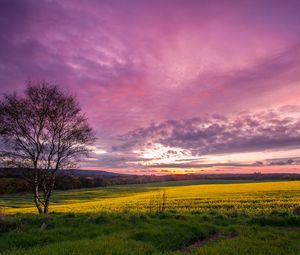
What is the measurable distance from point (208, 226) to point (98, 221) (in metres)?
6.46

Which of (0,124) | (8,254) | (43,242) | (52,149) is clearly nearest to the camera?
(8,254)

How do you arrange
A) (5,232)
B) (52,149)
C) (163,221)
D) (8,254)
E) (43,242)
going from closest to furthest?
(8,254) → (43,242) → (5,232) → (163,221) → (52,149)

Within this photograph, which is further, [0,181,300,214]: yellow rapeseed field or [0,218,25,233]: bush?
[0,181,300,214]: yellow rapeseed field

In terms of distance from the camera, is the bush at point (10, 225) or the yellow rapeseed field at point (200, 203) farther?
the yellow rapeseed field at point (200, 203)

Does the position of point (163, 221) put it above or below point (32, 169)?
below

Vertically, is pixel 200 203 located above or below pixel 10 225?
below

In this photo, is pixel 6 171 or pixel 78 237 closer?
pixel 78 237

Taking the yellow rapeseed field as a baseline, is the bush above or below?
above

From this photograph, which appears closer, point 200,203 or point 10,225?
point 10,225

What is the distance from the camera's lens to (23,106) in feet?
77.3

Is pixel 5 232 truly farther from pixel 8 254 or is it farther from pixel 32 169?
pixel 32 169

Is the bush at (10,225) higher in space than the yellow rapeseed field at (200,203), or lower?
higher

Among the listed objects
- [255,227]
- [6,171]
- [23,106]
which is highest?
[23,106]

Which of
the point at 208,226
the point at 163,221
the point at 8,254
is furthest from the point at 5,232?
the point at 208,226
